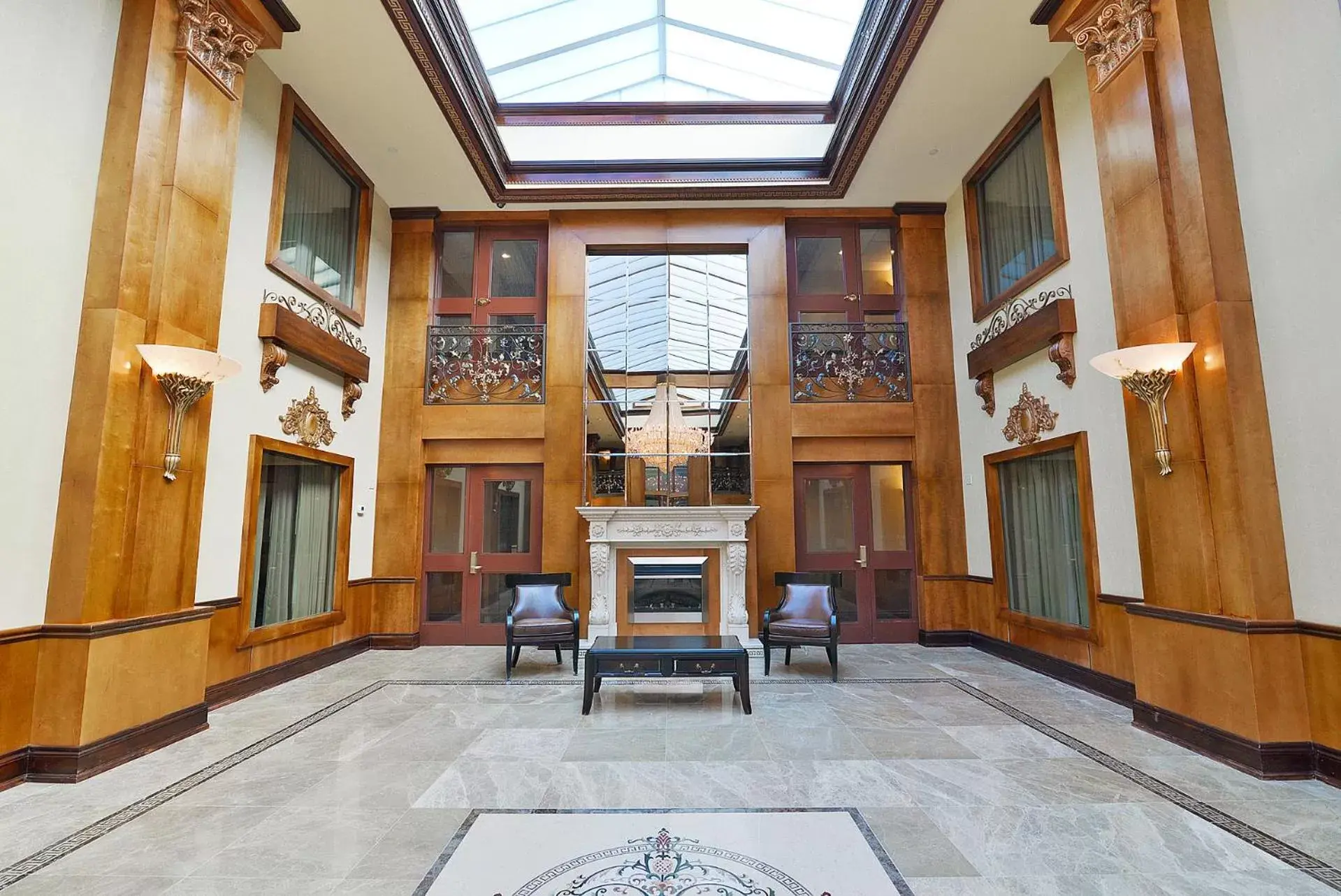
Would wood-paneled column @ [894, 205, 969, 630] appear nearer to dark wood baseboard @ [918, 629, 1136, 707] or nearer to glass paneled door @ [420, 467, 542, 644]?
dark wood baseboard @ [918, 629, 1136, 707]

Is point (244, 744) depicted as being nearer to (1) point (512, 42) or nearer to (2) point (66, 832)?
(2) point (66, 832)

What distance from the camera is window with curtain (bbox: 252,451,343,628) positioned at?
17.4 feet

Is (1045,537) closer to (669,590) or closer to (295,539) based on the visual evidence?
(669,590)

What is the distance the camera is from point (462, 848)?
2559mm

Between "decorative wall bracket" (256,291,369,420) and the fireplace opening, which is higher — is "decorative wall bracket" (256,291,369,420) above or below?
above

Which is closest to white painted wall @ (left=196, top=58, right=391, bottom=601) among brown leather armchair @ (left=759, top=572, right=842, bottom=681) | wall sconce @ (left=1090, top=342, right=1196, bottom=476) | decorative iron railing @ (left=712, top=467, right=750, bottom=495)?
decorative iron railing @ (left=712, top=467, right=750, bottom=495)

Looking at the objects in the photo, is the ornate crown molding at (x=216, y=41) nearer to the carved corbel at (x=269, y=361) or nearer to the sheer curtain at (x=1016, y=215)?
the carved corbel at (x=269, y=361)

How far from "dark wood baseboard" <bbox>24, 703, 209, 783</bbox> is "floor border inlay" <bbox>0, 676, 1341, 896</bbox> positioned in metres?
0.47

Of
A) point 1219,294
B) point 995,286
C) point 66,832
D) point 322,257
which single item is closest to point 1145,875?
point 1219,294

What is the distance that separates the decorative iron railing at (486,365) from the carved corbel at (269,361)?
212cm

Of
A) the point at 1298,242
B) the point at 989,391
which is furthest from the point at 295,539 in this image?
the point at 1298,242

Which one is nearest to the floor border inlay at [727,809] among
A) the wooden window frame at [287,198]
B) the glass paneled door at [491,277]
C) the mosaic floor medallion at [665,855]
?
the mosaic floor medallion at [665,855]

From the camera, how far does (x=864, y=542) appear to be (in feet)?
24.0

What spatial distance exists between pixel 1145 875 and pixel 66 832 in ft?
14.3
